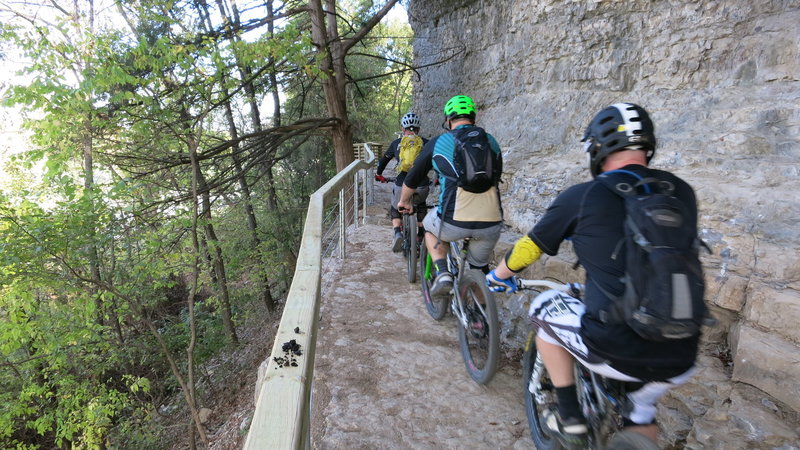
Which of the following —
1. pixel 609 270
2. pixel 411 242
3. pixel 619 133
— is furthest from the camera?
pixel 411 242

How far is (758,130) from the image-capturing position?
2939 millimetres

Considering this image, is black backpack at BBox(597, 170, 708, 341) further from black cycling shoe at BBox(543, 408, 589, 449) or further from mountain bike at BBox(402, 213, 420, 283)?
mountain bike at BBox(402, 213, 420, 283)

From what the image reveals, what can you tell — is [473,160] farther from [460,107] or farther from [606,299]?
[606,299]

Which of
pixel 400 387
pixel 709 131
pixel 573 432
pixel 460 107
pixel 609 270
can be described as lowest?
pixel 400 387

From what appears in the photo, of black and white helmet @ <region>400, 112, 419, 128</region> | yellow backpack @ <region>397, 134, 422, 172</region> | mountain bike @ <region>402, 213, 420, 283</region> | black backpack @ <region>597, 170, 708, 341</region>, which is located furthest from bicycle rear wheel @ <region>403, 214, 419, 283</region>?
black backpack @ <region>597, 170, 708, 341</region>

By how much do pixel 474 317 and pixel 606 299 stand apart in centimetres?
159

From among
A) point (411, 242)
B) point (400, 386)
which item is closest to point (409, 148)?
point (411, 242)

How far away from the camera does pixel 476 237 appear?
3.17 metres

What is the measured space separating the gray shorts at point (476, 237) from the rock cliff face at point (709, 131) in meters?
0.66

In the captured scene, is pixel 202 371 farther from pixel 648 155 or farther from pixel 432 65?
pixel 648 155

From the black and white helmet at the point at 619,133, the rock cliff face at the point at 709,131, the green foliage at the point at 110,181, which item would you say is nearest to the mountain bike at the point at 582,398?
the rock cliff face at the point at 709,131

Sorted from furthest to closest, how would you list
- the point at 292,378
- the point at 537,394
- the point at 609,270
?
the point at 537,394
the point at 609,270
the point at 292,378

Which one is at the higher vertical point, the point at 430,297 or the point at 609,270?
→ the point at 609,270

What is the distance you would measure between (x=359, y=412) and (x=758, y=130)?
3.60 metres
